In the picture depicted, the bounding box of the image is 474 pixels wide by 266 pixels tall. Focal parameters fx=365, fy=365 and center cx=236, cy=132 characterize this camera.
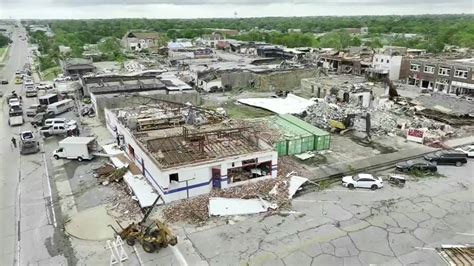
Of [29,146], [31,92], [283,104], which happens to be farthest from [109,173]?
[31,92]

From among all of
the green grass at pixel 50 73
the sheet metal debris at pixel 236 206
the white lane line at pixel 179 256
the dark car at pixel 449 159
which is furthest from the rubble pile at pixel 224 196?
the green grass at pixel 50 73

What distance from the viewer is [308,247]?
19.2 m

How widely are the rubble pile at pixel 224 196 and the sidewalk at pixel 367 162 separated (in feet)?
12.3

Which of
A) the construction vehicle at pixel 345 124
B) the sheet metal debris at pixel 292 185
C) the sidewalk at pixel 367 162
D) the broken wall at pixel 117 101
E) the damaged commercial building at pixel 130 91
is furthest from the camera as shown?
the damaged commercial building at pixel 130 91

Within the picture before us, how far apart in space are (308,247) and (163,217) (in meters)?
8.64

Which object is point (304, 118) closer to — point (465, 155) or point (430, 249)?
point (465, 155)

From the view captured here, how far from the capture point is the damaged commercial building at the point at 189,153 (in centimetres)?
2333

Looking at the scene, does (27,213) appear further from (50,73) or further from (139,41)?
(139,41)

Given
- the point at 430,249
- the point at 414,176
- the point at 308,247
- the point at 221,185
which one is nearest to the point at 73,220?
the point at 221,185

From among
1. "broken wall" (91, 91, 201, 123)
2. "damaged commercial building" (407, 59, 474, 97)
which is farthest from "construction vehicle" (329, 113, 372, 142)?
"damaged commercial building" (407, 59, 474, 97)

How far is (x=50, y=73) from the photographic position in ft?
238

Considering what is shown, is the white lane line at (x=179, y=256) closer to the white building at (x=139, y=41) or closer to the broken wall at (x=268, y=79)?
the broken wall at (x=268, y=79)

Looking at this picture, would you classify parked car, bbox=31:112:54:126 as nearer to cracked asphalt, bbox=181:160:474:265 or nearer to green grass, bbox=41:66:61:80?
cracked asphalt, bbox=181:160:474:265

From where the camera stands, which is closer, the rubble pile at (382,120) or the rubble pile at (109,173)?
the rubble pile at (109,173)
